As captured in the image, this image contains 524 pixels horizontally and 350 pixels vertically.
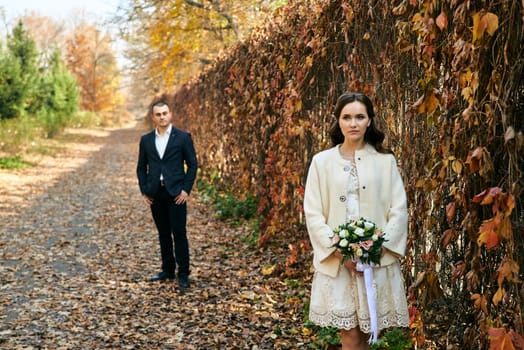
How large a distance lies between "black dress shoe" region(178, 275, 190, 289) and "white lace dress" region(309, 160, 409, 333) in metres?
3.29

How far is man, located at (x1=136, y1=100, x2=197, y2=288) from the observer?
6.22 metres

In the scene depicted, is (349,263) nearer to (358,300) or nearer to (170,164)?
(358,300)

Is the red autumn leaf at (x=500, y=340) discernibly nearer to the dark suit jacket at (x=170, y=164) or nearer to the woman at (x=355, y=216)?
the woman at (x=355, y=216)

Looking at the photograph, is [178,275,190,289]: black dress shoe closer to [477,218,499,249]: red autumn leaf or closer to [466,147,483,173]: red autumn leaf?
[466,147,483,173]: red autumn leaf

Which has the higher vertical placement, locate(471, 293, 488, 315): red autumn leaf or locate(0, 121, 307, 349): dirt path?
locate(471, 293, 488, 315): red autumn leaf

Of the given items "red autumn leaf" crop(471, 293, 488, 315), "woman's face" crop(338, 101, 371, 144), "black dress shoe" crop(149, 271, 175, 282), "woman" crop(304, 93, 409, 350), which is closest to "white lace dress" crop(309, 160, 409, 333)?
"woman" crop(304, 93, 409, 350)

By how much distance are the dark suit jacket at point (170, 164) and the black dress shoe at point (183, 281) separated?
977 millimetres

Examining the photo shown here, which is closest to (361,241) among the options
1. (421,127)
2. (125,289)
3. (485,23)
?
(421,127)

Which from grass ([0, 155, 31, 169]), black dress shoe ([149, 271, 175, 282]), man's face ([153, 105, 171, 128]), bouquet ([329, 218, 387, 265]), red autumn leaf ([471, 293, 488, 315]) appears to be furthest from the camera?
grass ([0, 155, 31, 169])

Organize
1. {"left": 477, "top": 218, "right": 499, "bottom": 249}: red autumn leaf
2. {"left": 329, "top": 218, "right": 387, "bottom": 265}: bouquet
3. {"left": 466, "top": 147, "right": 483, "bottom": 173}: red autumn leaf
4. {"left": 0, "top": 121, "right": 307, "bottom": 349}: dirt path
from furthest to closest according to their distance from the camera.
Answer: {"left": 0, "top": 121, "right": 307, "bottom": 349}: dirt path → {"left": 329, "top": 218, "right": 387, "bottom": 265}: bouquet → {"left": 466, "top": 147, "right": 483, "bottom": 173}: red autumn leaf → {"left": 477, "top": 218, "right": 499, "bottom": 249}: red autumn leaf

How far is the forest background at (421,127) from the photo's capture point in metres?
2.48

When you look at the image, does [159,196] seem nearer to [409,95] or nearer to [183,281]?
[183,281]

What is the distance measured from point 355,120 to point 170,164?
342 centimetres

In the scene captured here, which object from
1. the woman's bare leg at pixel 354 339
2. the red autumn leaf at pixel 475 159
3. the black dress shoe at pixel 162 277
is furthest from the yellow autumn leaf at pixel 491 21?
the black dress shoe at pixel 162 277
